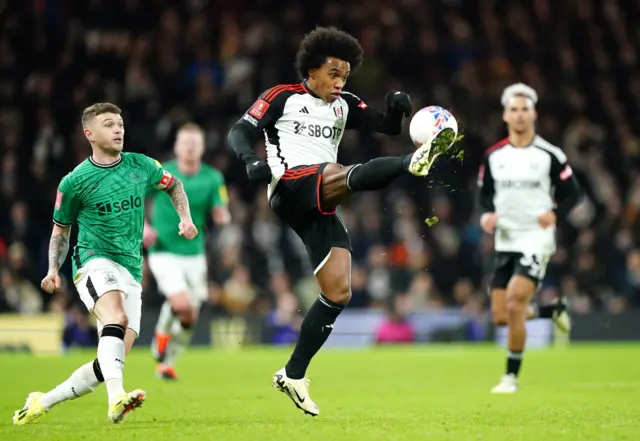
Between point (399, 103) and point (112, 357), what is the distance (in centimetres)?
271

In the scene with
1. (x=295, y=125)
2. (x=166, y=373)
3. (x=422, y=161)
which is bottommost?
(x=166, y=373)

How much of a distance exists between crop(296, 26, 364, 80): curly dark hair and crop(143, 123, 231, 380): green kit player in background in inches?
191

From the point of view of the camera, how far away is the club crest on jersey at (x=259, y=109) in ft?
26.8

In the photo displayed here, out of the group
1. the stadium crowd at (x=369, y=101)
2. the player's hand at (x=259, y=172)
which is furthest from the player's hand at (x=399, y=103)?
the stadium crowd at (x=369, y=101)

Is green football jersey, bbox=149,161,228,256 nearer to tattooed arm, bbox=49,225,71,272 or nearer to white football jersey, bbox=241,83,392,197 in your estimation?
white football jersey, bbox=241,83,392,197

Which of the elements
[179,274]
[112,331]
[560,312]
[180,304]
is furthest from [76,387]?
[560,312]

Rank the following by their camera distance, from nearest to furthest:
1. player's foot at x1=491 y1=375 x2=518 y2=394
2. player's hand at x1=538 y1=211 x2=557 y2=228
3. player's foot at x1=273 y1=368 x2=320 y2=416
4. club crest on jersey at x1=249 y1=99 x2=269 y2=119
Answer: player's foot at x1=273 y1=368 x2=320 y2=416
club crest on jersey at x1=249 y1=99 x2=269 y2=119
player's foot at x1=491 y1=375 x2=518 y2=394
player's hand at x1=538 y1=211 x2=557 y2=228

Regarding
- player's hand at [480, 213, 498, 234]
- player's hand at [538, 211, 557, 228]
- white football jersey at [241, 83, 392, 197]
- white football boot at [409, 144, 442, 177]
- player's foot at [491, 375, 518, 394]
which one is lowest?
player's foot at [491, 375, 518, 394]

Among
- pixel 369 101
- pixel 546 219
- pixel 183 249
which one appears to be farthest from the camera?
pixel 369 101

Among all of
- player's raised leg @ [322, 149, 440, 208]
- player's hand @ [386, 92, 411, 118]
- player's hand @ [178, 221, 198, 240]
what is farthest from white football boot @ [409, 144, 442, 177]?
player's hand @ [178, 221, 198, 240]

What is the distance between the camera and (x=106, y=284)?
769cm

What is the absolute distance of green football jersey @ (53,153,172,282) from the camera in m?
7.80

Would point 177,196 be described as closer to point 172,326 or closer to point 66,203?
point 66,203

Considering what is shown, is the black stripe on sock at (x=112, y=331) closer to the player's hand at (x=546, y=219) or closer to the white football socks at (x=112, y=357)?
the white football socks at (x=112, y=357)
